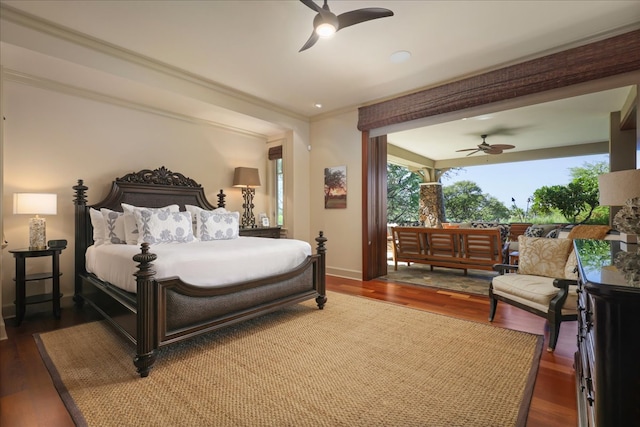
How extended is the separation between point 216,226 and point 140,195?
3.86 ft

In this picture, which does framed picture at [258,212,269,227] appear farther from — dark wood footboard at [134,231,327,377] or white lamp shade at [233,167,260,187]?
dark wood footboard at [134,231,327,377]

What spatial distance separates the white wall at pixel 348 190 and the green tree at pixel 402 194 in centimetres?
568

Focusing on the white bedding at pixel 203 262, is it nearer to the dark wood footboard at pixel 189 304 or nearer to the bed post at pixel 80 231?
the dark wood footboard at pixel 189 304

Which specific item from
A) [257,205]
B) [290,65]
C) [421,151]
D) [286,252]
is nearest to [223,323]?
[286,252]

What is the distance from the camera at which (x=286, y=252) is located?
3158 millimetres

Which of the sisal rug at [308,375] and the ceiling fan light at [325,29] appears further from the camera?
the ceiling fan light at [325,29]

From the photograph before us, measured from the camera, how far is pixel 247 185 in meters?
5.18

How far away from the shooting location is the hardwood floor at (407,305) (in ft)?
5.42

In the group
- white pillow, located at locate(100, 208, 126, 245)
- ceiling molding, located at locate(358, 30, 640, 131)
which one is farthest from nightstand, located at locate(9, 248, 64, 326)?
ceiling molding, located at locate(358, 30, 640, 131)

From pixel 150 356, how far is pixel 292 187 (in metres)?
3.65

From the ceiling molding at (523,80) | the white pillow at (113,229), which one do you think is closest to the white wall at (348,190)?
the ceiling molding at (523,80)

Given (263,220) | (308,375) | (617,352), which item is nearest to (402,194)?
(263,220)

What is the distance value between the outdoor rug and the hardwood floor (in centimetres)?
45

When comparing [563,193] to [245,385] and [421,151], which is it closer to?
[421,151]
